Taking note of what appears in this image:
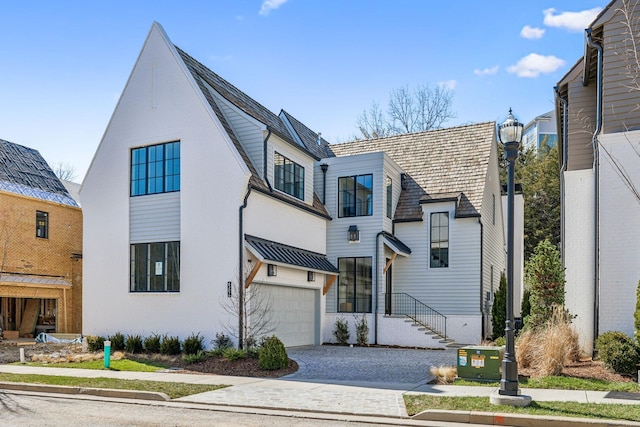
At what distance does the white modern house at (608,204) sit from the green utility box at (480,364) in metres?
4.16

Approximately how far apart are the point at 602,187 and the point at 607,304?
124 inches

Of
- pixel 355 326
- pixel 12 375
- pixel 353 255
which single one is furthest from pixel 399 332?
pixel 12 375

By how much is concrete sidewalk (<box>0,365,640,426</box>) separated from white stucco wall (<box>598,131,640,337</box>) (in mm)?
4648

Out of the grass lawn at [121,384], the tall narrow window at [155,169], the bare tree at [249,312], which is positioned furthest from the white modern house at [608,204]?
the tall narrow window at [155,169]

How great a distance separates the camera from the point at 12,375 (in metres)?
14.2

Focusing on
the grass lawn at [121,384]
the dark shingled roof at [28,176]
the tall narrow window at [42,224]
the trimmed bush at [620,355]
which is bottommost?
the grass lawn at [121,384]

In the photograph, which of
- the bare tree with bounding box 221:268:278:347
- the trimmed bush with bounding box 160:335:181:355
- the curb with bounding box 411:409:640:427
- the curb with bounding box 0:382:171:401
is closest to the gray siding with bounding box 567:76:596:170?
the bare tree with bounding box 221:268:278:347

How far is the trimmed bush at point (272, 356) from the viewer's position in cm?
1480

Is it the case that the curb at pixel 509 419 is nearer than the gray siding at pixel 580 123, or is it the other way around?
the curb at pixel 509 419

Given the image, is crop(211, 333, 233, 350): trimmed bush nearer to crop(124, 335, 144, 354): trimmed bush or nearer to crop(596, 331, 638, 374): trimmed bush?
crop(124, 335, 144, 354): trimmed bush

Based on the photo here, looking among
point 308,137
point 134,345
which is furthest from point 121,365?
point 308,137

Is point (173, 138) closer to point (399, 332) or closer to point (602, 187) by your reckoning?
point (399, 332)

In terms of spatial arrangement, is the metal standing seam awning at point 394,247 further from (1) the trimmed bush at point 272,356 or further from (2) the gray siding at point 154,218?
(1) the trimmed bush at point 272,356

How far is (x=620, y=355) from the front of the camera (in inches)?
494
